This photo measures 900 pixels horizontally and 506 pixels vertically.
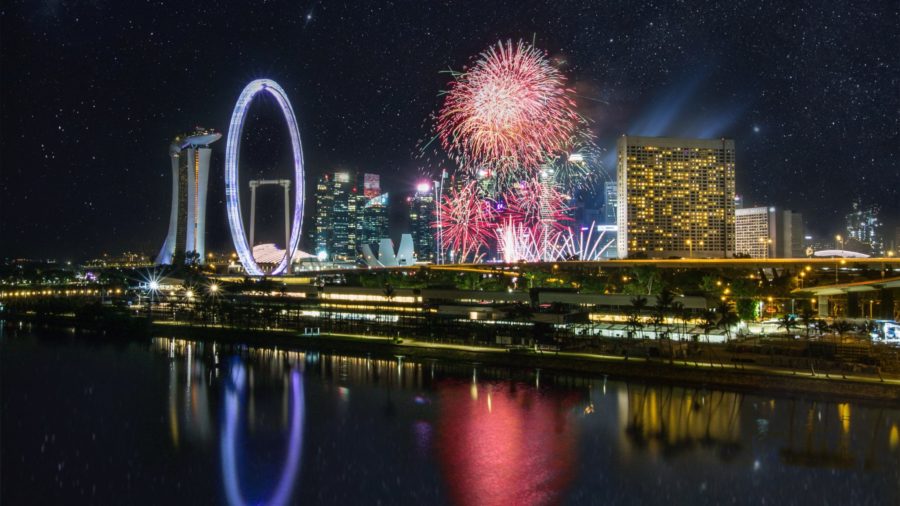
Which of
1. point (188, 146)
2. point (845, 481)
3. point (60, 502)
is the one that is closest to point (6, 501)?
point (60, 502)

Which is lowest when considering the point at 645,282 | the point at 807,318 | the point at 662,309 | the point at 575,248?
the point at 807,318

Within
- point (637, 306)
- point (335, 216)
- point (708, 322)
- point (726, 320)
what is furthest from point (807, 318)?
point (335, 216)

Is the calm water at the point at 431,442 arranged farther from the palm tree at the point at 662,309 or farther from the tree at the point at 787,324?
the tree at the point at 787,324

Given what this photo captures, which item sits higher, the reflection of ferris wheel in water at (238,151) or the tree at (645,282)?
the reflection of ferris wheel in water at (238,151)

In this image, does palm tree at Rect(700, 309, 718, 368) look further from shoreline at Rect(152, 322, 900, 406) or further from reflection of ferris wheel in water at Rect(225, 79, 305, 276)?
reflection of ferris wheel in water at Rect(225, 79, 305, 276)

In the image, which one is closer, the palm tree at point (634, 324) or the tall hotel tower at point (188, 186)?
the palm tree at point (634, 324)

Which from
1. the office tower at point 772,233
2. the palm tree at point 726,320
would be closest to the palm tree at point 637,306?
the palm tree at point 726,320

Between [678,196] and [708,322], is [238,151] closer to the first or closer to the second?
[708,322]
